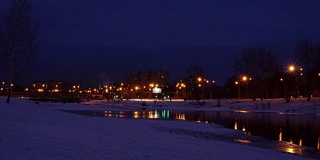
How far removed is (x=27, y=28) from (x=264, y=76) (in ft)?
257

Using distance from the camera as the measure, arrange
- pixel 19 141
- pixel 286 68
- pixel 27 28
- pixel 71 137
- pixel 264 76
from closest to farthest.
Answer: pixel 19 141
pixel 71 137
pixel 27 28
pixel 264 76
pixel 286 68

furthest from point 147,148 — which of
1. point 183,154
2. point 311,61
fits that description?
point 311,61

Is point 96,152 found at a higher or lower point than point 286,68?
lower

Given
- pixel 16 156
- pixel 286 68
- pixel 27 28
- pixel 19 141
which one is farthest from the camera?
pixel 286 68

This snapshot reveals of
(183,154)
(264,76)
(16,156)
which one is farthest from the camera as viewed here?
(264,76)

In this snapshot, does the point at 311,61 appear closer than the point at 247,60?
Yes

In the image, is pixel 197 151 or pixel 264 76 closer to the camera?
pixel 197 151

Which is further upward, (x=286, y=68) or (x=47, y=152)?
(x=286, y=68)

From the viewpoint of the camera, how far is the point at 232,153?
18156mm

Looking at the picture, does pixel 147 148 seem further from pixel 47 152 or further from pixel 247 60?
pixel 247 60

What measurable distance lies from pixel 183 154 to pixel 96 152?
13.1 feet

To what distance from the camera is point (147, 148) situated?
17.3 meters

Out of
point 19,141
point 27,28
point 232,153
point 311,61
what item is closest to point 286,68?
point 311,61

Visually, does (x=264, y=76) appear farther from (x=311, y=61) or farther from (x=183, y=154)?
(x=183, y=154)
